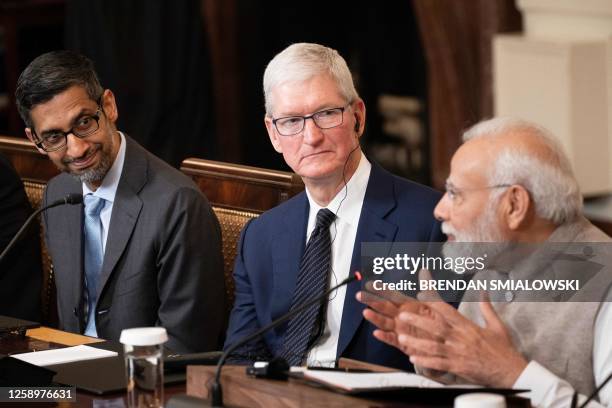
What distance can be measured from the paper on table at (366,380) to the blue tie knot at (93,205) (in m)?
1.48

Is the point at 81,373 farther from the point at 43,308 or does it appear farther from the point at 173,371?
the point at 43,308

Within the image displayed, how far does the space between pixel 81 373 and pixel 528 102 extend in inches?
147

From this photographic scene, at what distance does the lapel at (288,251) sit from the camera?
312 centimetres

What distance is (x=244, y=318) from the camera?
3.20 metres

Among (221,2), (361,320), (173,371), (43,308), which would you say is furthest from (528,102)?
(173,371)

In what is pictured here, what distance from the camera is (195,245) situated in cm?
345

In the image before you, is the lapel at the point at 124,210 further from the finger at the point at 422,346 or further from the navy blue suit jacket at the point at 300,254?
the finger at the point at 422,346

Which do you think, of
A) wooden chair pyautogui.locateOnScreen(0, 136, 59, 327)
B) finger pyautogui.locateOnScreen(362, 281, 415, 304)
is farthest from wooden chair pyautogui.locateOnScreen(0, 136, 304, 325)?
finger pyautogui.locateOnScreen(362, 281, 415, 304)

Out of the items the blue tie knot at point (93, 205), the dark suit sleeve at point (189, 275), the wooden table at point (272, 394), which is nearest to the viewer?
the wooden table at point (272, 394)

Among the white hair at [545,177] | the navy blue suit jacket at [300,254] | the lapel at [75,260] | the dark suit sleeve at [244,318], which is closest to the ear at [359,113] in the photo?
the navy blue suit jacket at [300,254]

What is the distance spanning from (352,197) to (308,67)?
1.17 feet

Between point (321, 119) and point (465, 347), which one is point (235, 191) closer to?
point (321, 119)

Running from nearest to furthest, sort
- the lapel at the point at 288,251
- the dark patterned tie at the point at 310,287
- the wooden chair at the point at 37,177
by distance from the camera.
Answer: the dark patterned tie at the point at 310,287
the lapel at the point at 288,251
the wooden chair at the point at 37,177

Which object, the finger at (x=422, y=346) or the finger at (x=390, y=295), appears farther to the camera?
the finger at (x=390, y=295)
